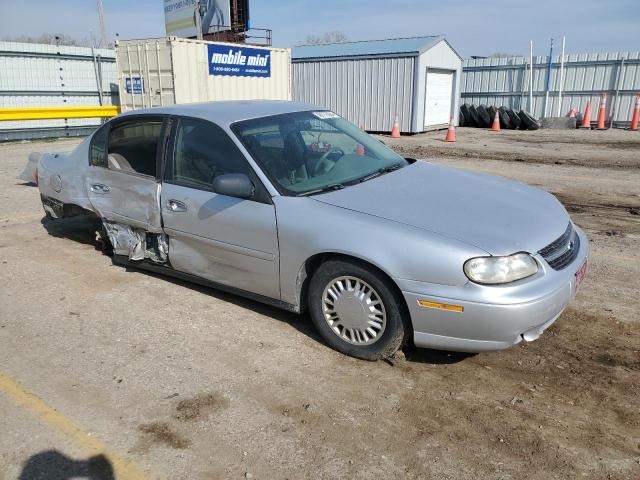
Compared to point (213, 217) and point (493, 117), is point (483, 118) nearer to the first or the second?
point (493, 117)

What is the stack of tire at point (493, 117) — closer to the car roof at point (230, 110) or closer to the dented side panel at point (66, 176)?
the car roof at point (230, 110)

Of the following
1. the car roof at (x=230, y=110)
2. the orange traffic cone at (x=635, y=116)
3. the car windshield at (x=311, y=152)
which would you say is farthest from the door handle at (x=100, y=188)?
the orange traffic cone at (x=635, y=116)

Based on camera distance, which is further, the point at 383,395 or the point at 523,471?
the point at 383,395

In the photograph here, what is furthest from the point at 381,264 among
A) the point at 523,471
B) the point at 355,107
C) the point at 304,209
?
the point at 355,107

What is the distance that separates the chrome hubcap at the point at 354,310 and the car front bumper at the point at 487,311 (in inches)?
10.3

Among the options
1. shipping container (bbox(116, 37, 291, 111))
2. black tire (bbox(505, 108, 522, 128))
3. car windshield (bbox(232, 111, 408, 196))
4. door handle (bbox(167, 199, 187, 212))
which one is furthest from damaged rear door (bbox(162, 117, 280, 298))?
black tire (bbox(505, 108, 522, 128))

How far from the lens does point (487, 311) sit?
301 centimetres

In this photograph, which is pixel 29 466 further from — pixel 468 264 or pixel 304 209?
pixel 468 264

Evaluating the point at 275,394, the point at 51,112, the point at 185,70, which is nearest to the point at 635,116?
the point at 185,70

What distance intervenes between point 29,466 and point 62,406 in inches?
19.7

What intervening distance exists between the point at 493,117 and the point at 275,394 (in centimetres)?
2048

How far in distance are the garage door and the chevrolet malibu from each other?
53.9 feet

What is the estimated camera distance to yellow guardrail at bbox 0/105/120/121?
15330mm

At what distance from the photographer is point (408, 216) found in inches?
133
